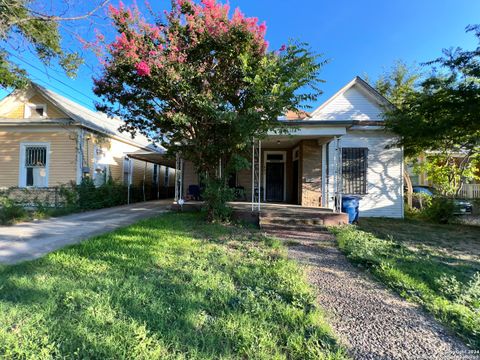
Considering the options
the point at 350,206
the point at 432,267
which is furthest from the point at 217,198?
the point at 432,267

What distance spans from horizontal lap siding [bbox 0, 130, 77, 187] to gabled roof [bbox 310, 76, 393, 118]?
11252mm

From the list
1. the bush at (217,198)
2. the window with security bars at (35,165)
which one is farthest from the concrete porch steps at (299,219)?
the window with security bars at (35,165)

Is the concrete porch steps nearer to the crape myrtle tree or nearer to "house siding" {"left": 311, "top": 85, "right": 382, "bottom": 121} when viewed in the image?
the crape myrtle tree

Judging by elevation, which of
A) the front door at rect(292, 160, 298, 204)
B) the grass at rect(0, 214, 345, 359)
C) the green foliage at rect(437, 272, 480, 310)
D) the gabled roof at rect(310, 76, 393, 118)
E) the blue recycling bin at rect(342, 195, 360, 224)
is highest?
the gabled roof at rect(310, 76, 393, 118)

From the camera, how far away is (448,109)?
8.34 m

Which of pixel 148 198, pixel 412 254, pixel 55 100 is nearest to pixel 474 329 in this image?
pixel 412 254

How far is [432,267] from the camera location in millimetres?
4652

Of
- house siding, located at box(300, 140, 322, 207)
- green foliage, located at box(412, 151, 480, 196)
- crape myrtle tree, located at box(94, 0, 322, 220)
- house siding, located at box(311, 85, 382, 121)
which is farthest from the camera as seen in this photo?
green foliage, located at box(412, 151, 480, 196)

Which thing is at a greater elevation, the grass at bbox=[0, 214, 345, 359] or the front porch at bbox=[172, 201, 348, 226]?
the front porch at bbox=[172, 201, 348, 226]

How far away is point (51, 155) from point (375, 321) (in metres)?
13.9

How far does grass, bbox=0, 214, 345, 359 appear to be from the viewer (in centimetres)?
227

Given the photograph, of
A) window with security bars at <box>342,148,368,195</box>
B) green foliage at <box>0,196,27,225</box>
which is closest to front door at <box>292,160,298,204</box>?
window with security bars at <box>342,148,368,195</box>

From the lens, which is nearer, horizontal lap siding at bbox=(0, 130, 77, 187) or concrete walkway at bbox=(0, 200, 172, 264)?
concrete walkway at bbox=(0, 200, 172, 264)

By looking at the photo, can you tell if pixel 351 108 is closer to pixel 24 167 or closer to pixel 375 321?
pixel 375 321
